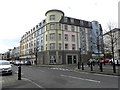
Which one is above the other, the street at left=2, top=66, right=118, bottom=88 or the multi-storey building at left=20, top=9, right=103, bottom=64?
the multi-storey building at left=20, top=9, right=103, bottom=64

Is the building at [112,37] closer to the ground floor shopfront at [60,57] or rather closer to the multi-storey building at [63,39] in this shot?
the multi-storey building at [63,39]

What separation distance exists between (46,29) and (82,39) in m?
14.1

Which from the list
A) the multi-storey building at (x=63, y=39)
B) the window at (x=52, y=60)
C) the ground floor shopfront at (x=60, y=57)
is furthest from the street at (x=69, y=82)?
the ground floor shopfront at (x=60, y=57)

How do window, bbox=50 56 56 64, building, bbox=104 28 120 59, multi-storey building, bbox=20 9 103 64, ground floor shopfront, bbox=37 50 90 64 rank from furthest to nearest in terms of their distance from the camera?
multi-storey building, bbox=20 9 103 64 → ground floor shopfront, bbox=37 50 90 64 → window, bbox=50 56 56 64 → building, bbox=104 28 120 59

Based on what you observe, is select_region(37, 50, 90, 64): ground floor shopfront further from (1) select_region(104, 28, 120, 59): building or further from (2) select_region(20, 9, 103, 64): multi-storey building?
(1) select_region(104, 28, 120, 59): building

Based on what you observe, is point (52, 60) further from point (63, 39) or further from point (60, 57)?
point (63, 39)

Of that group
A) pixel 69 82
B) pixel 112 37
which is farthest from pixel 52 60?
pixel 69 82

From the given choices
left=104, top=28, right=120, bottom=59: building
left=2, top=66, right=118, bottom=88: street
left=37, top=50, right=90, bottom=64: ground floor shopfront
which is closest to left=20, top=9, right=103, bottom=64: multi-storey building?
left=37, top=50, right=90, bottom=64: ground floor shopfront

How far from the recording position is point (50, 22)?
54562 mm

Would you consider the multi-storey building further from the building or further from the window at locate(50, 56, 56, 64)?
the building

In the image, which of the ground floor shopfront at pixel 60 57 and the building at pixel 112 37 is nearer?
the building at pixel 112 37

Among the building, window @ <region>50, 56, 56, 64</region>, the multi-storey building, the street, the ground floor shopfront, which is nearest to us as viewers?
the street

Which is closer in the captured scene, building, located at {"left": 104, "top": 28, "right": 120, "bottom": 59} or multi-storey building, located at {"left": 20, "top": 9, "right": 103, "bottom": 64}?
building, located at {"left": 104, "top": 28, "right": 120, "bottom": 59}

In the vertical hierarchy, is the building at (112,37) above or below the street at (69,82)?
above
